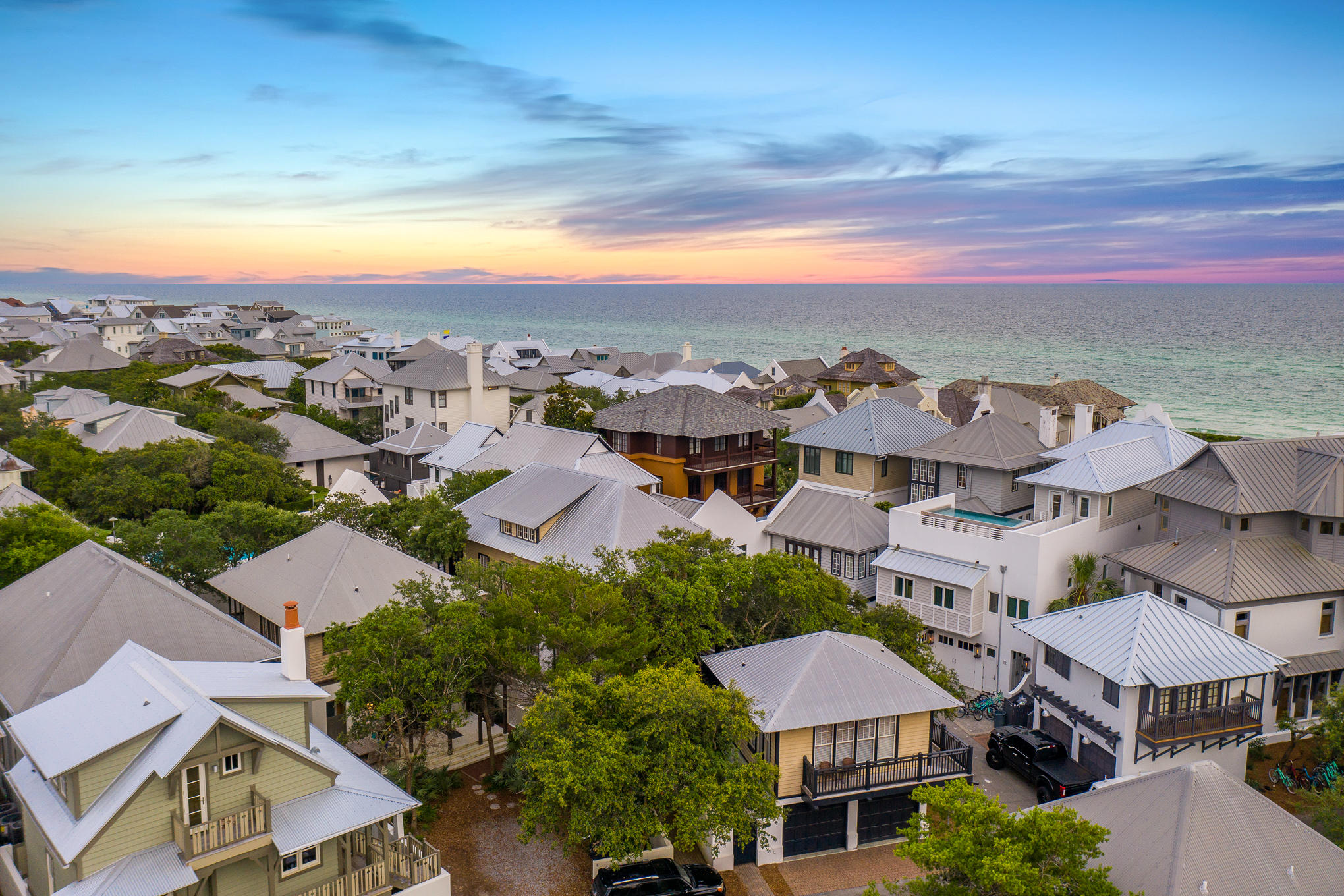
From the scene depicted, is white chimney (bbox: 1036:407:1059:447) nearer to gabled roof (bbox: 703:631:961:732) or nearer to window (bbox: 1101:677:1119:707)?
window (bbox: 1101:677:1119:707)

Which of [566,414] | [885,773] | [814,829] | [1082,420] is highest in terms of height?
[1082,420]

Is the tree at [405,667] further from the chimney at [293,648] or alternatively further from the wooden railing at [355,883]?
the wooden railing at [355,883]

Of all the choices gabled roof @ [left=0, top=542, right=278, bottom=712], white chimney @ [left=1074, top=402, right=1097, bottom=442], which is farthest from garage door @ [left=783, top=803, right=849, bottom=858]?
white chimney @ [left=1074, top=402, right=1097, bottom=442]

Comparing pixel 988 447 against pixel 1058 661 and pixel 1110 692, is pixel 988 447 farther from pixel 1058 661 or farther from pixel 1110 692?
pixel 1110 692

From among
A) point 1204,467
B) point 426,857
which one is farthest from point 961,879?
point 1204,467

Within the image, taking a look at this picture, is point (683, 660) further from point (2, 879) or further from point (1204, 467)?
point (1204, 467)

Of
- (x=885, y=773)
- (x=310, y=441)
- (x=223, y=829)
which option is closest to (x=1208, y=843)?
(x=885, y=773)
